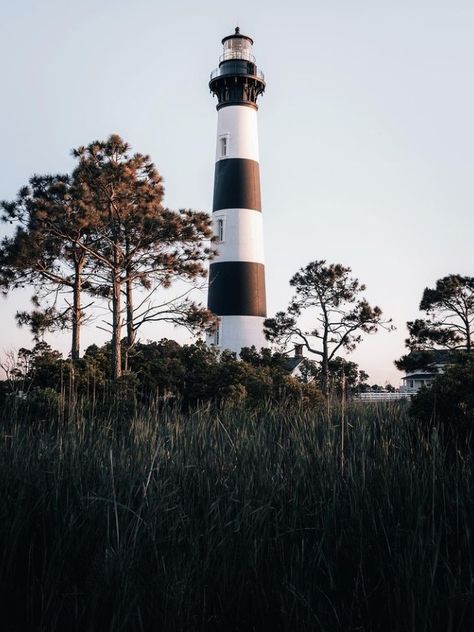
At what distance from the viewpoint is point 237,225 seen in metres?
22.2

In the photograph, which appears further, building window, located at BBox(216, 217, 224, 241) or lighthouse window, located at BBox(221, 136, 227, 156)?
lighthouse window, located at BBox(221, 136, 227, 156)

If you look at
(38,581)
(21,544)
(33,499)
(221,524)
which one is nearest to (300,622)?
(221,524)

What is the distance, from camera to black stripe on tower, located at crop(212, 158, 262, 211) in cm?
2241

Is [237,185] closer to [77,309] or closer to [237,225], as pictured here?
[237,225]

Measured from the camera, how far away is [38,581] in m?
2.96

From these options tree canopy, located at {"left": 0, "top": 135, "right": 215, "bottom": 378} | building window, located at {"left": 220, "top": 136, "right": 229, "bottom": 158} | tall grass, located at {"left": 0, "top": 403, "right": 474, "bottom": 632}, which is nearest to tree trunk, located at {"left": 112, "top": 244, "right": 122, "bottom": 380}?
tree canopy, located at {"left": 0, "top": 135, "right": 215, "bottom": 378}

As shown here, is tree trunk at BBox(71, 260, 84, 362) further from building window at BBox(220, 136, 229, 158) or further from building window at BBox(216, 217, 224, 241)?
building window at BBox(220, 136, 229, 158)

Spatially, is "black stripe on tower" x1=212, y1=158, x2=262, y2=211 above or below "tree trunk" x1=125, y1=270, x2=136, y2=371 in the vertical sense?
above

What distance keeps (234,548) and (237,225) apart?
63.8 feet

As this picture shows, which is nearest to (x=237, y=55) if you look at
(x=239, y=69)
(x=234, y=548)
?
(x=239, y=69)

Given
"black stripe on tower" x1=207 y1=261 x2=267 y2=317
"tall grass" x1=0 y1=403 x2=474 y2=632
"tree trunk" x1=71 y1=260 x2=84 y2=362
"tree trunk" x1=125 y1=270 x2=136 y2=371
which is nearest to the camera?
"tall grass" x1=0 y1=403 x2=474 y2=632

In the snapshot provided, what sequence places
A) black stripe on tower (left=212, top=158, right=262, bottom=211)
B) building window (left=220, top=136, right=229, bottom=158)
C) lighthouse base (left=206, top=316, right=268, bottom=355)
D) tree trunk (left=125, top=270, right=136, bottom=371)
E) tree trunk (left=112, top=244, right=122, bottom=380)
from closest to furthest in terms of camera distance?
tree trunk (left=112, top=244, right=122, bottom=380) → tree trunk (left=125, top=270, right=136, bottom=371) → lighthouse base (left=206, top=316, right=268, bottom=355) → black stripe on tower (left=212, top=158, right=262, bottom=211) → building window (left=220, top=136, right=229, bottom=158)

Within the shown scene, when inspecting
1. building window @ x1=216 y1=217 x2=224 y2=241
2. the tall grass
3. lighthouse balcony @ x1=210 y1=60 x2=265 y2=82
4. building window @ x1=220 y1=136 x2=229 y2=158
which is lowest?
the tall grass

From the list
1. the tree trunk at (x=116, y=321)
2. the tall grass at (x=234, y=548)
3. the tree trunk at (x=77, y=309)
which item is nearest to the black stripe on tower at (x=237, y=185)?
the tree trunk at (x=77, y=309)
